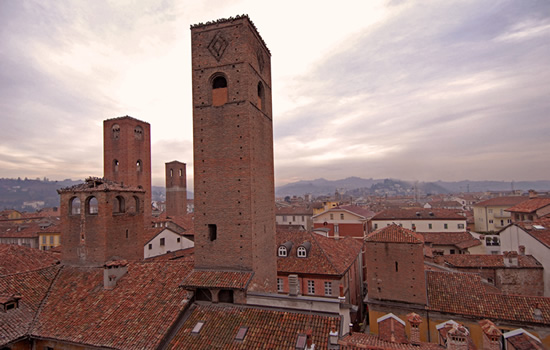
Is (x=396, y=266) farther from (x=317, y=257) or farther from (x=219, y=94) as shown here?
(x=219, y=94)

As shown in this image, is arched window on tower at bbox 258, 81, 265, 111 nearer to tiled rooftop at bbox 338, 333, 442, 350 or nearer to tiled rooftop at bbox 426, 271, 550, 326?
tiled rooftop at bbox 338, 333, 442, 350

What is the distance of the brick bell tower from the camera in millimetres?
18375

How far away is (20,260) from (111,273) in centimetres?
882

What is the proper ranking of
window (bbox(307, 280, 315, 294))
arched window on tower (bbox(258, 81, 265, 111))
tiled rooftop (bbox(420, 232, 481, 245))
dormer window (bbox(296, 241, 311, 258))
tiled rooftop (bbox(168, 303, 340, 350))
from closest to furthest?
1. tiled rooftop (bbox(168, 303, 340, 350))
2. arched window on tower (bbox(258, 81, 265, 111))
3. window (bbox(307, 280, 315, 294))
4. dormer window (bbox(296, 241, 311, 258))
5. tiled rooftop (bbox(420, 232, 481, 245))

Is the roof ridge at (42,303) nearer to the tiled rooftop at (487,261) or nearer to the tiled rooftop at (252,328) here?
the tiled rooftop at (252,328)

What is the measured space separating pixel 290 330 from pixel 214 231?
7.56 meters

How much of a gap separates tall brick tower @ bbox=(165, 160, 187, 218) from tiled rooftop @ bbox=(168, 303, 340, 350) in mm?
51515

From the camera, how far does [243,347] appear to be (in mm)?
14039

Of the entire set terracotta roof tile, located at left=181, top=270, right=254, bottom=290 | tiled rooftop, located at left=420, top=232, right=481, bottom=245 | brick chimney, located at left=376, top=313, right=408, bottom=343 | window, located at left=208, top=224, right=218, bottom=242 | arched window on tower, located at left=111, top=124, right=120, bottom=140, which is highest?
arched window on tower, located at left=111, top=124, right=120, bottom=140

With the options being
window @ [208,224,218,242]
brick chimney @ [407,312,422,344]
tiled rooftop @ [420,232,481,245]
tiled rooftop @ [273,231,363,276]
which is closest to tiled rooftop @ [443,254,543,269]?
tiled rooftop @ [273,231,363,276]

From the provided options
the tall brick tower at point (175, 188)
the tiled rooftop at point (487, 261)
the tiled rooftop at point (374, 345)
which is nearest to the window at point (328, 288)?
the tiled rooftop at point (374, 345)

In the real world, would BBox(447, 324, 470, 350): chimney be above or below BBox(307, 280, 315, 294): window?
above

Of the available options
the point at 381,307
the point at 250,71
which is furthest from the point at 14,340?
the point at 381,307

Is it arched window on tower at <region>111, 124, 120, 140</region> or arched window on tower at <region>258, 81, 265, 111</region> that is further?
arched window on tower at <region>111, 124, 120, 140</region>
